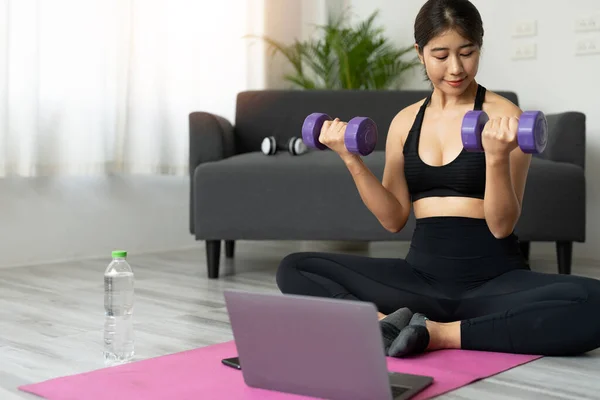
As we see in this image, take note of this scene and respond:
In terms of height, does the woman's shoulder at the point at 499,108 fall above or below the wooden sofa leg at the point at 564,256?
above

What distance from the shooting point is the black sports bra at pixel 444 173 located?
1.93 metres

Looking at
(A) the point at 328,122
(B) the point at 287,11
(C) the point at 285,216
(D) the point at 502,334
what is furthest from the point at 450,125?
(B) the point at 287,11

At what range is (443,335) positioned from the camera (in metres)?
1.89

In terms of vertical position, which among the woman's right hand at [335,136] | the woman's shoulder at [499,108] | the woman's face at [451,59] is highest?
the woman's face at [451,59]

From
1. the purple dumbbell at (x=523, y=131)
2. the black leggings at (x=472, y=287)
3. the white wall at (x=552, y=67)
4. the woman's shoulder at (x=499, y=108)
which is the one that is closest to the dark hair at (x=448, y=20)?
the woman's shoulder at (x=499, y=108)

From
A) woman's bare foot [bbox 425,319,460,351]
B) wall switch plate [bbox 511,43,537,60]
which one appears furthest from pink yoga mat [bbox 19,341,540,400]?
wall switch plate [bbox 511,43,537,60]

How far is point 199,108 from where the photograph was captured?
4031mm

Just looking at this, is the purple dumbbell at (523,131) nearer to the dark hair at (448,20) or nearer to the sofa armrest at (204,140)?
the dark hair at (448,20)

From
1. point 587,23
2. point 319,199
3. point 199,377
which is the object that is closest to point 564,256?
point 319,199

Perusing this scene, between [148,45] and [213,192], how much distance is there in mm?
1022

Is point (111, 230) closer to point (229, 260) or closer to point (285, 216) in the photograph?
point (229, 260)

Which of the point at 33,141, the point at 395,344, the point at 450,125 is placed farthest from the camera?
the point at 33,141

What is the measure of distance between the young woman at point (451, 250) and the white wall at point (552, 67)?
195 centimetres

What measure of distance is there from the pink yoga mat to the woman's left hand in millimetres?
457
